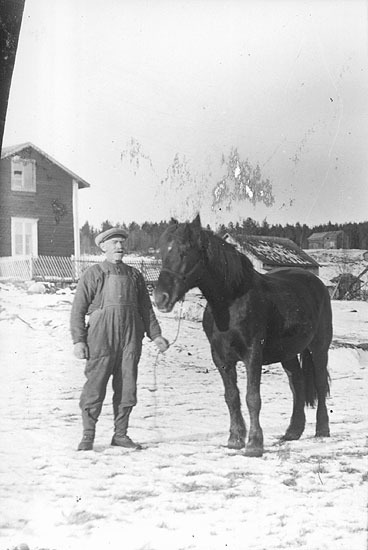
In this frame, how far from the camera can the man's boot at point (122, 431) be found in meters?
1.95

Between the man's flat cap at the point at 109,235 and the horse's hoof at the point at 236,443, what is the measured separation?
2.72 ft

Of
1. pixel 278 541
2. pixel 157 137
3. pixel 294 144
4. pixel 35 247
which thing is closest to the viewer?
pixel 278 541

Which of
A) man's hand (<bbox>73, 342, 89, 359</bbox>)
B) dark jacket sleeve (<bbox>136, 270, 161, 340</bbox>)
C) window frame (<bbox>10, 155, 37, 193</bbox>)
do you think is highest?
window frame (<bbox>10, 155, 37, 193</bbox>)

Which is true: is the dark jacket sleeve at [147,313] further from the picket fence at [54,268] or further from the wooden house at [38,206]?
the wooden house at [38,206]

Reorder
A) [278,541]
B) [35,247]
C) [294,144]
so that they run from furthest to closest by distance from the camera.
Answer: [294,144], [35,247], [278,541]

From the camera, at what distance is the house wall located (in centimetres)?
197

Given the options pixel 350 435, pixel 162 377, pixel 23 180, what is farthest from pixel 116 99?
pixel 350 435

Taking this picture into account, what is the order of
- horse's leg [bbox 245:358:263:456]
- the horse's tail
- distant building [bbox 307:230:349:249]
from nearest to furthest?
horse's leg [bbox 245:358:263:456] < the horse's tail < distant building [bbox 307:230:349:249]

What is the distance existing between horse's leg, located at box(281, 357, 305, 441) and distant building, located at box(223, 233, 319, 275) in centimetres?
40

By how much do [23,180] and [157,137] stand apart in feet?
1.73

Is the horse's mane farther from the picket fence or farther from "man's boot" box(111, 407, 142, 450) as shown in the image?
"man's boot" box(111, 407, 142, 450)

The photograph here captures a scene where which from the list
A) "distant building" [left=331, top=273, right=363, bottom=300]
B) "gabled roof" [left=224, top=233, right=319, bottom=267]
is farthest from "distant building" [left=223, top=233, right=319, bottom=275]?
Answer: "distant building" [left=331, top=273, right=363, bottom=300]

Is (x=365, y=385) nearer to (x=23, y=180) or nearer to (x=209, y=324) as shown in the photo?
(x=209, y=324)

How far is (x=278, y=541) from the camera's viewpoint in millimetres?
1841
